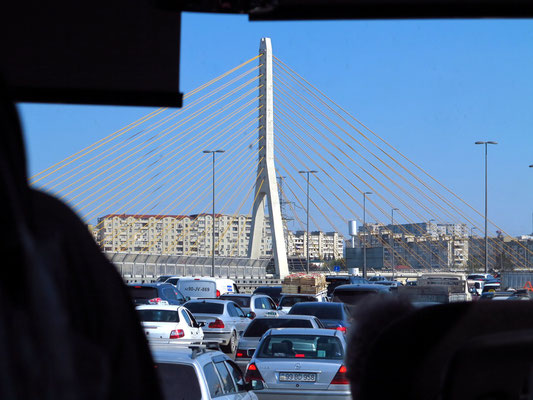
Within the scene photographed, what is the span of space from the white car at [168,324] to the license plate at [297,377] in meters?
7.02

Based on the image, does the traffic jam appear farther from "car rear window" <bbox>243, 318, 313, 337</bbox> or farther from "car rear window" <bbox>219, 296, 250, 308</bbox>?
"car rear window" <bbox>219, 296, 250, 308</bbox>

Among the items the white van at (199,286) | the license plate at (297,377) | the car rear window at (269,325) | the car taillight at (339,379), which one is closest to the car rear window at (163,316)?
the car rear window at (269,325)

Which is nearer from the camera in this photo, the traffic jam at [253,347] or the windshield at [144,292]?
the traffic jam at [253,347]

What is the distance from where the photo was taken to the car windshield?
14023mm

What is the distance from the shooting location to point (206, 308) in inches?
1013

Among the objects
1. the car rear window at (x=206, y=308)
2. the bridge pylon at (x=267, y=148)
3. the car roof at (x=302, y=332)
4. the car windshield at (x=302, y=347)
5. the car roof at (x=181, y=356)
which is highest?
the bridge pylon at (x=267, y=148)

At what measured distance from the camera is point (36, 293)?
81cm

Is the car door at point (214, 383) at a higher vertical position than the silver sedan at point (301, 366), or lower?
higher

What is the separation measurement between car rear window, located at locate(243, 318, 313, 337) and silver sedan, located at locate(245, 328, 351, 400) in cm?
446

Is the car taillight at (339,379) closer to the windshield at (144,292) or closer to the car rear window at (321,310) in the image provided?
the car rear window at (321,310)

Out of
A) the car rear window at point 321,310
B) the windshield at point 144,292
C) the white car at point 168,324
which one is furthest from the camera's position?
the windshield at point 144,292

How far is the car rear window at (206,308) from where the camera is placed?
83.8 feet

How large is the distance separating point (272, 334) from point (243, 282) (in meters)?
43.6

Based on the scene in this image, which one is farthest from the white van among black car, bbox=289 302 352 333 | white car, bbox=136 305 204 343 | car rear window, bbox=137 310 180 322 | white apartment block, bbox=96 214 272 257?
car rear window, bbox=137 310 180 322
